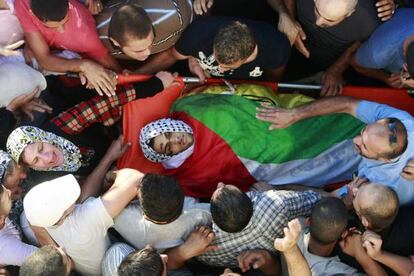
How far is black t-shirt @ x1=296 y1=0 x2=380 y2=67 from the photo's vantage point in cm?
331

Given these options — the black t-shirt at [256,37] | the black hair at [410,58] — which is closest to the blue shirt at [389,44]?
the black hair at [410,58]

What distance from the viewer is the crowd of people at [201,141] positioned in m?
2.93

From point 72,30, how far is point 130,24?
43 centimetres

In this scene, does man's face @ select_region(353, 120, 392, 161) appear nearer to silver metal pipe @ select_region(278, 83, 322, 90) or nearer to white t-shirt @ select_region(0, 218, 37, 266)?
silver metal pipe @ select_region(278, 83, 322, 90)

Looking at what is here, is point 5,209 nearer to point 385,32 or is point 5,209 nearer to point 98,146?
point 98,146

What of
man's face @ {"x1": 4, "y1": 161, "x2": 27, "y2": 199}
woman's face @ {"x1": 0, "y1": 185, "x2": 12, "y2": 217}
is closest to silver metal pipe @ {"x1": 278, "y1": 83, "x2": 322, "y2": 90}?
man's face @ {"x1": 4, "y1": 161, "x2": 27, "y2": 199}

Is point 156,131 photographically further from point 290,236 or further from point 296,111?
point 290,236

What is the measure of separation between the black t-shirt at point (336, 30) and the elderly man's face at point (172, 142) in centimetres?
98

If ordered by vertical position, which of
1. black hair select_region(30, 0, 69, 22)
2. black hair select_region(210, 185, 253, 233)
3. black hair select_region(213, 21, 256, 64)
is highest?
black hair select_region(30, 0, 69, 22)

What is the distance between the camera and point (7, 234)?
10.5ft

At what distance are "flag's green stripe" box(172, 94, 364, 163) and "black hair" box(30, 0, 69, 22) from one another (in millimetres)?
996

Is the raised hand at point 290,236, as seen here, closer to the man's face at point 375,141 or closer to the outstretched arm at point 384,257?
the outstretched arm at point 384,257

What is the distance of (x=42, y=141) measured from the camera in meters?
3.29

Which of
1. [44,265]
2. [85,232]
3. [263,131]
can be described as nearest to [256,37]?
[263,131]
